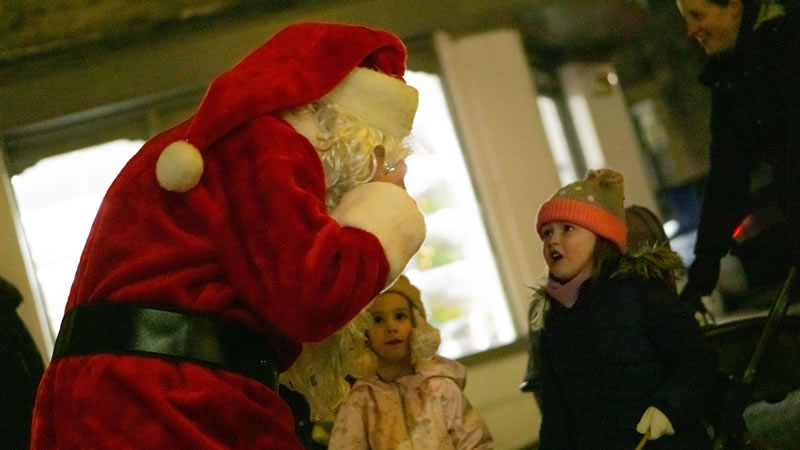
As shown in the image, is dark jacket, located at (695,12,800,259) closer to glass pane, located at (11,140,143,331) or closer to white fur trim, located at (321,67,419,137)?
white fur trim, located at (321,67,419,137)

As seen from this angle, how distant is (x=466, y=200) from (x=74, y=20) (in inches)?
103

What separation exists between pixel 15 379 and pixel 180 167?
2.23m

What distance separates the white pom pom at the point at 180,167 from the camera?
1536mm

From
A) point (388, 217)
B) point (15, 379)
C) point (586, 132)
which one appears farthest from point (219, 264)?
point (586, 132)

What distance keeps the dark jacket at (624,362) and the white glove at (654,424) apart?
0.8 inches

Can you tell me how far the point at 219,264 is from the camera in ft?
5.17

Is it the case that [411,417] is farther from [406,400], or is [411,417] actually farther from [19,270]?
[19,270]

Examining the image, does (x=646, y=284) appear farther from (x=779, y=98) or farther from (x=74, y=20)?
(x=74, y=20)

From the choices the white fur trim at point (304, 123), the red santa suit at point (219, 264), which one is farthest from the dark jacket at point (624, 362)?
the white fur trim at point (304, 123)

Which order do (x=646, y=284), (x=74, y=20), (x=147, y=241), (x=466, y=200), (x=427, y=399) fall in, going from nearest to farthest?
(x=147, y=241) → (x=646, y=284) → (x=427, y=399) → (x=74, y=20) → (x=466, y=200)

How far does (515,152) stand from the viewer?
6.17m

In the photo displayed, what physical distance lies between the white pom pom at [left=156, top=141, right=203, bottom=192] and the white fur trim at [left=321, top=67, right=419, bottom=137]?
0.32 m

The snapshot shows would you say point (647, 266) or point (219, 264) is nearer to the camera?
point (219, 264)

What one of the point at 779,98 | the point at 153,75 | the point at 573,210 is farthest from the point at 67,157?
the point at 779,98
